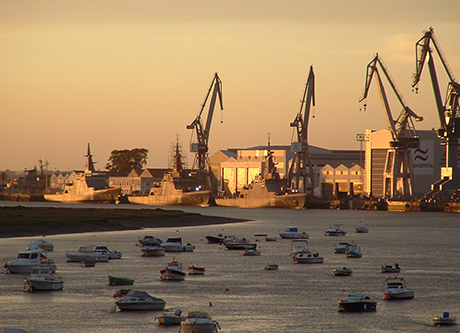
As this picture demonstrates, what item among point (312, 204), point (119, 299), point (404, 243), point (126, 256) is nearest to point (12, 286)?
point (119, 299)

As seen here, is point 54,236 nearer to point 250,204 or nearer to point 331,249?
point 331,249

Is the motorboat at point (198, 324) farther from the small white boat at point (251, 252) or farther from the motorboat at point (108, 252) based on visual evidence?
the small white boat at point (251, 252)

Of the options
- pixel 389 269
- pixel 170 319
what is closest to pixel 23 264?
pixel 170 319

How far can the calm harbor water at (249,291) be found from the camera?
36.1 m

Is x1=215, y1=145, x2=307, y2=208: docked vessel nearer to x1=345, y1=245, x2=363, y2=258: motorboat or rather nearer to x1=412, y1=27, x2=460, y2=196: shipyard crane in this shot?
x1=412, y1=27, x2=460, y2=196: shipyard crane

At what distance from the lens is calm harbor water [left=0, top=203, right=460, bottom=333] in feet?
118

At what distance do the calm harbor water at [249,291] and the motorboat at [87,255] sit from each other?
0.72 meters

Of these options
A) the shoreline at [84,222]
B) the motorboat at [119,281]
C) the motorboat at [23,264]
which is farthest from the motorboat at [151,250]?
the shoreline at [84,222]

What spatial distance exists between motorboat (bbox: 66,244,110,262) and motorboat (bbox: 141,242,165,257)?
188 inches

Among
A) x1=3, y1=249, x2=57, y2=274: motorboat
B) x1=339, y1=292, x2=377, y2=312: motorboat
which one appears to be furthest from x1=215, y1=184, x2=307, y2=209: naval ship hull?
x1=339, y1=292, x2=377, y2=312: motorboat

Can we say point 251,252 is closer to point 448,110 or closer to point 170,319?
point 170,319

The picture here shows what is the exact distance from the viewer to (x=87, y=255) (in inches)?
2256

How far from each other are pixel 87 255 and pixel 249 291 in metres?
16.4

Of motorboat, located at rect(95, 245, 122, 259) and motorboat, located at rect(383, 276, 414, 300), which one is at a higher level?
motorboat, located at rect(95, 245, 122, 259)
